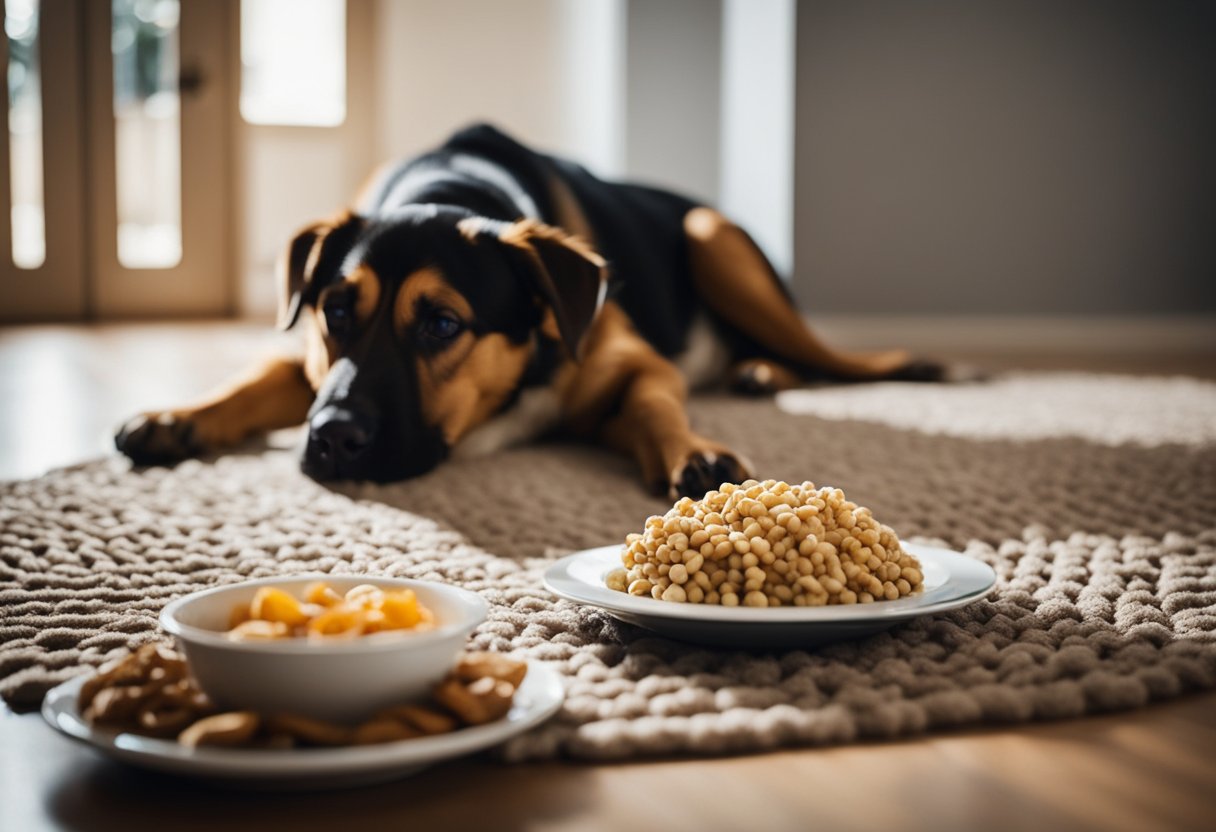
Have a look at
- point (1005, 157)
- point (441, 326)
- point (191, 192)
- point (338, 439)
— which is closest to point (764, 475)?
point (441, 326)

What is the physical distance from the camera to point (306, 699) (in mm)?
907

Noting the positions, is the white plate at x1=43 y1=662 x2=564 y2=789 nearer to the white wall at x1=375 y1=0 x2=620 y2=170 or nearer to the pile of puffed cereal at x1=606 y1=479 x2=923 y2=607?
the pile of puffed cereal at x1=606 y1=479 x2=923 y2=607

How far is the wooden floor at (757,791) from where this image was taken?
2.89 ft

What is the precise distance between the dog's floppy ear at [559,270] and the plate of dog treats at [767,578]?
3.39ft

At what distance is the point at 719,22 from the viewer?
6102 millimetres

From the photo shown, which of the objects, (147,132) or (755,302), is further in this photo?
(147,132)

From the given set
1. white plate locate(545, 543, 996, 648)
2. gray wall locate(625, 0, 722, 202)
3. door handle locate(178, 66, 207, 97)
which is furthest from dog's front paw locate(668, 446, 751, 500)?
door handle locate(178, 66, 207, 97)

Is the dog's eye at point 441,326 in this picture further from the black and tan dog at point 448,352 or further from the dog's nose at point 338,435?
the dog's nose at point 338,435

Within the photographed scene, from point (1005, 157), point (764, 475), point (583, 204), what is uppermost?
point (1005, 157)

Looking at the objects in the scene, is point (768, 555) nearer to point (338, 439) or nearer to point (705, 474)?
point (705, 474)

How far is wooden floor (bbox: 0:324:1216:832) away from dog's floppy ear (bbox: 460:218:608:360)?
1.34 meters

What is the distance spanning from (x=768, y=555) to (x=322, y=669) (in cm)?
47

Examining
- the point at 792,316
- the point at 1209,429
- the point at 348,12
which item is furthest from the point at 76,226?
the point at 1209,429

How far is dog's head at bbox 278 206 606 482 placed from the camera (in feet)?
6.90
